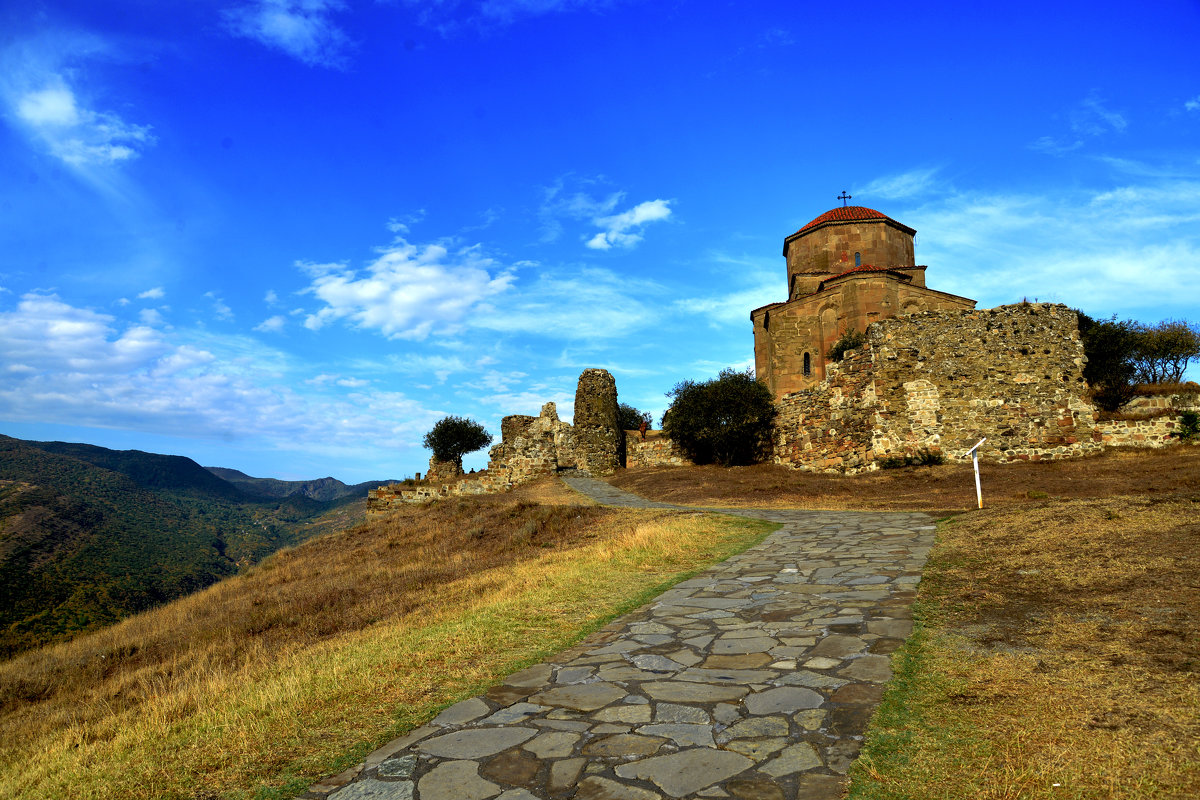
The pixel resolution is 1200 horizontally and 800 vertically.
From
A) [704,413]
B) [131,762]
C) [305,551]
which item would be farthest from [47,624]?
[131,762]

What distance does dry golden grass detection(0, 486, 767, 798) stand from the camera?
3713mm

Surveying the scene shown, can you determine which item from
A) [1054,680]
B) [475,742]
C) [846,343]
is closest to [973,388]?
[846,343]

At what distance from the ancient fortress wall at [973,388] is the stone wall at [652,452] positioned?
31.8ft

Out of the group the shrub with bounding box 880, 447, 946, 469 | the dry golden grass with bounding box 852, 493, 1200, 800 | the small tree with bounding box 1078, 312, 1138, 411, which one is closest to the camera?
the dry golden grass with bounding box 852, 493, 1200, 800

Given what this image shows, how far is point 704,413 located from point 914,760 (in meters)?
26.2

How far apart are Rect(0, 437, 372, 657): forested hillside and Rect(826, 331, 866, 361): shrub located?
30082 mm

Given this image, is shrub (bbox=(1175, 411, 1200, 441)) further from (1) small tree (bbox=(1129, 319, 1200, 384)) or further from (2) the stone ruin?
(2) the stone ruin

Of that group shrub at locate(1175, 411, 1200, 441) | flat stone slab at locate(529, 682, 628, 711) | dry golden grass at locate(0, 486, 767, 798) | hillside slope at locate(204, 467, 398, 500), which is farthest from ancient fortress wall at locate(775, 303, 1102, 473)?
hillside slope at locate(204, 467, 398, 500)

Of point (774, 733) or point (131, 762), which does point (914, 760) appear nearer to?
point (774, 733)

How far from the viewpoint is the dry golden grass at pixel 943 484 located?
1466 centimetres

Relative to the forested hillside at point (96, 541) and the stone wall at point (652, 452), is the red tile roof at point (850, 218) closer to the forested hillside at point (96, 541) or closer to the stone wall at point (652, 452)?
the stone wall at point (652, 452)

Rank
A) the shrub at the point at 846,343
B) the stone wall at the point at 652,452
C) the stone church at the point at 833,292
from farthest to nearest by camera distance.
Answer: the stone wall at the point at 652,452, the stone church at the point at 833,292, the shrub at the point at 846,343

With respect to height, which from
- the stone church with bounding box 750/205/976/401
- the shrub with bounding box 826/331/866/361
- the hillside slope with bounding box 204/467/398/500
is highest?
the stone church with bounding box 750/205/976/401

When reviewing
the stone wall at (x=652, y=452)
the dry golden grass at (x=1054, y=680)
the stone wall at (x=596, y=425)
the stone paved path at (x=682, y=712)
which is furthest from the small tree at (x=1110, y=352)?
the stone paved path at (x=682, y=712)
